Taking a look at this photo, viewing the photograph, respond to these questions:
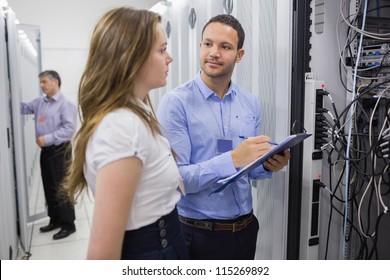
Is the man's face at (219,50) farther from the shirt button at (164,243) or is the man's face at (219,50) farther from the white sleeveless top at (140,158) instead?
the shirt button at (164,243)

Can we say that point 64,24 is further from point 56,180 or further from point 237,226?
point 237,226

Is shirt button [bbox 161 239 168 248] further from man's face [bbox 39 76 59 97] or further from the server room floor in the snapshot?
man's face [bbox 39 76 59 97]

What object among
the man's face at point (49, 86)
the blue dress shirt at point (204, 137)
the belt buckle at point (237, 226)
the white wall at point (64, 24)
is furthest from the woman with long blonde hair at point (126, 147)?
the white wall at point (64, 24)

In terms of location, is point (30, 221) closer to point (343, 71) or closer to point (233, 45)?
point (233, 45)

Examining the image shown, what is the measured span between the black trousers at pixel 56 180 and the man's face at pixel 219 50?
210 cm

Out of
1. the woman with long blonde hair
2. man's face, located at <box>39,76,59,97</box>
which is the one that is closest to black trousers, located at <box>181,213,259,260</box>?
the woman with long blonde hair

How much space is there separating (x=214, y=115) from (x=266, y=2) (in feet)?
2.21

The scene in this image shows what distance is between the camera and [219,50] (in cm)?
146

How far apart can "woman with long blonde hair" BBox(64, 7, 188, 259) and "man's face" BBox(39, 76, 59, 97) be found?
8.34 ft

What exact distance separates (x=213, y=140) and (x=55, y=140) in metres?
2.14

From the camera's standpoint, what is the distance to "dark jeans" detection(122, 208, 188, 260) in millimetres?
896

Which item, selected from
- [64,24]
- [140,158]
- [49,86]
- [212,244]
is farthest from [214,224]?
[64,24]

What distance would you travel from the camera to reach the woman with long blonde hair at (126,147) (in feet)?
2.52

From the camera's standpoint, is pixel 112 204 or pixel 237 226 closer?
pixel 112 204
